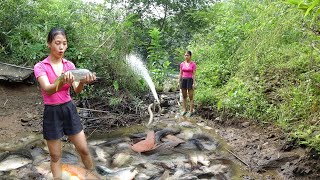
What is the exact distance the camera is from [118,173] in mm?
4395

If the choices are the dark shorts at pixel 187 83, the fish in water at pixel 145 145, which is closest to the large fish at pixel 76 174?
the fish in water at pixel 145 145

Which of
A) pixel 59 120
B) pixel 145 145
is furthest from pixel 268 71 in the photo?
pixel 59 120

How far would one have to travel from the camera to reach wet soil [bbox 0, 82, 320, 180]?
15.1ft

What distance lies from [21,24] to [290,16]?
634 centimetres

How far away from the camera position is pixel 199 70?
1074cm

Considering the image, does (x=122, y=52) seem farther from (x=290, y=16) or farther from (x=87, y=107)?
(x=290, y=16)

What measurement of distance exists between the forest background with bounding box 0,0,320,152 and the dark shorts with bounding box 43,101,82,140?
2736 mm

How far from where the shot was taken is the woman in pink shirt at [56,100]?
322 centimetres

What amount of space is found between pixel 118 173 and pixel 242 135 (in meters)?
3.06

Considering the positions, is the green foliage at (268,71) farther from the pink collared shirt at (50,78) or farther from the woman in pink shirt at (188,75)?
the pink collared shirt at (50,78)

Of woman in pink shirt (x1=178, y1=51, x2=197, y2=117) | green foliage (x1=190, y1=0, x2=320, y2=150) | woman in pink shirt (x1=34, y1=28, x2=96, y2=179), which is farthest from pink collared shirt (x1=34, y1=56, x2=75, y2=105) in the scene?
woman in pink shirt (x1=178, y1=51, x2=197, y2=117)

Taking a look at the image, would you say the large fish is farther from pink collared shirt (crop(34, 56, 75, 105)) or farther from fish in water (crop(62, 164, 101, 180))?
pink collared shirt (crop(34, 56, 75, 105))

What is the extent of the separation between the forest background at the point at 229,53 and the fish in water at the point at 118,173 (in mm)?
2475

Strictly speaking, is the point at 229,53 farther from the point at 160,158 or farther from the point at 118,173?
the point at 118,173
